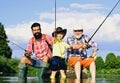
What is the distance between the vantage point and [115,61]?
324 feet

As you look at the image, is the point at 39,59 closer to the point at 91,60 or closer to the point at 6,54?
the point at 91,60

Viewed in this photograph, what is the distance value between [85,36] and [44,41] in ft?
5.50

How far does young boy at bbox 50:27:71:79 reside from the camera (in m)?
14.4

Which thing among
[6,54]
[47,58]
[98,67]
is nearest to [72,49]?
[47,58]

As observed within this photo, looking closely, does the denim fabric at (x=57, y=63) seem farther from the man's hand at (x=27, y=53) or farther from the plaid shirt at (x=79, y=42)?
the plaid shirt at (x=79, y=42)

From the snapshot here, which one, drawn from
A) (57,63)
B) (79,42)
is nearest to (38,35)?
(57,63)

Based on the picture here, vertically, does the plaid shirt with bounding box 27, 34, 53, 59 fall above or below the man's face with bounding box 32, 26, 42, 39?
below

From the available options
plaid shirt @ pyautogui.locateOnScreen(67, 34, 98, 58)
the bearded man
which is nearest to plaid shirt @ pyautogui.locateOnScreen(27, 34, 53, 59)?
the bearded man

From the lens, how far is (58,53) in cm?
1449

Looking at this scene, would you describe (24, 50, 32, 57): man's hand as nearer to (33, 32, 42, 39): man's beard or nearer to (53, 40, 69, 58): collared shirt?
(33, 32, 42, 39): man's beard

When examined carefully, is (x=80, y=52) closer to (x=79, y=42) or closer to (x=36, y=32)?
(x=79, y=42)

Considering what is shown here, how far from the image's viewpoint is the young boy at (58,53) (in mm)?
14430

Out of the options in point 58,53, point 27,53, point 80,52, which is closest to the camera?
point 80,52

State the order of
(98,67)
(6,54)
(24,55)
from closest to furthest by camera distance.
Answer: (24,55)
(6,54)
(98,67)
